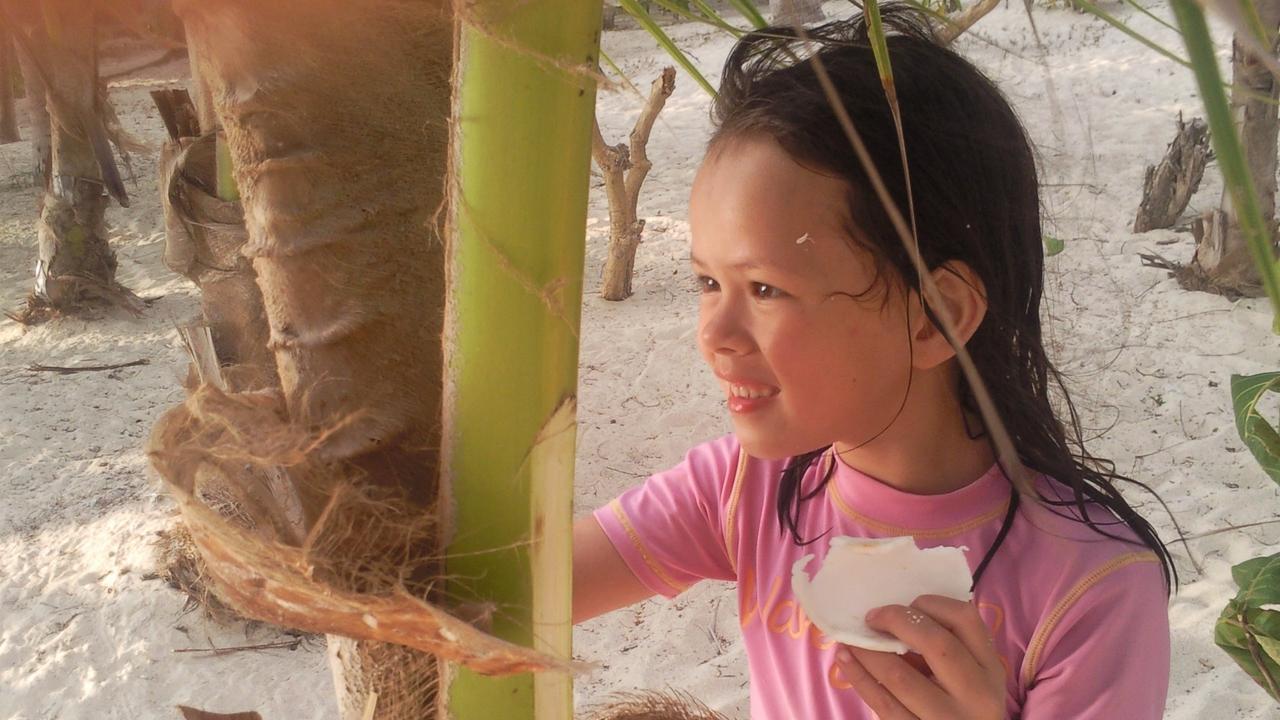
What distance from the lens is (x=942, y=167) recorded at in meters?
0.68

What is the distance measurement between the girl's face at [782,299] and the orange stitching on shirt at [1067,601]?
213 millimetres

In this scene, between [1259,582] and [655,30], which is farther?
[1259,582]

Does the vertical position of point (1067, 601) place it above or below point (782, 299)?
below

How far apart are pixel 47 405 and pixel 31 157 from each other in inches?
121

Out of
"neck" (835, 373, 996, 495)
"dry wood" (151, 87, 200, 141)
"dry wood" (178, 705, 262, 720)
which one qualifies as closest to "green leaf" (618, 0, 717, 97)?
"neck" (835, 373, 996, 495)

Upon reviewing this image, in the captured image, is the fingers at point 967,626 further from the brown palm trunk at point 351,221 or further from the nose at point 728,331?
the brown palm trunk at point 351,221

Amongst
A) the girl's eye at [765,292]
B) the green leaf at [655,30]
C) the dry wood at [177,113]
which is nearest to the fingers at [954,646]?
the girl's eye at [765,292]

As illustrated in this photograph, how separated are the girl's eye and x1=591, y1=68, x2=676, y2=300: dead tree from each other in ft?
8.32

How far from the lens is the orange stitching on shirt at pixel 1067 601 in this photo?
0.72 meters

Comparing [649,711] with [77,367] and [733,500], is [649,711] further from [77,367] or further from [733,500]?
[77,367]

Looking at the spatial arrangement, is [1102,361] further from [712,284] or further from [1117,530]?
[712,284]

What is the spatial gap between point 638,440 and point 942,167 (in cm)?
230

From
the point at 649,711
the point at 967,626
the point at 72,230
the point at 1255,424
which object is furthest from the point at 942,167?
the point at 72,230

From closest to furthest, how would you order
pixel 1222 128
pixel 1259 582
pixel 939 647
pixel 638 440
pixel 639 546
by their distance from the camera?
pixel 1222 128 → pixel 939 647 → pixel 639 546 → pixel 1259 582 → pixel 638 440
